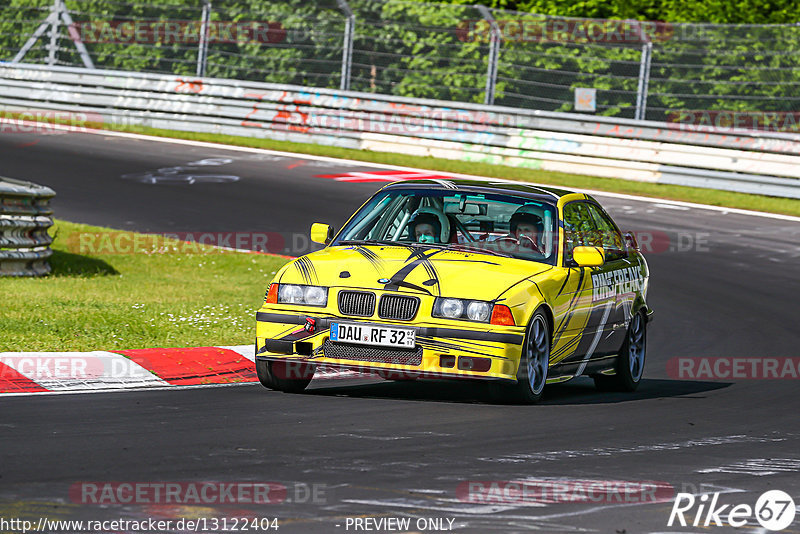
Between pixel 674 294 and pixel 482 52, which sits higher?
pixel 482 52

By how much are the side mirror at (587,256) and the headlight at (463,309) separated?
3.41 feet

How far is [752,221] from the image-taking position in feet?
67.6

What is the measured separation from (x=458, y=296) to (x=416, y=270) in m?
0.36

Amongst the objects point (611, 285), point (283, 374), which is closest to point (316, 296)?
point (283, 374)

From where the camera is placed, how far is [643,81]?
76.4 ft

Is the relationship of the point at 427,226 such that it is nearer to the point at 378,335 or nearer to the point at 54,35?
the point at 378,335

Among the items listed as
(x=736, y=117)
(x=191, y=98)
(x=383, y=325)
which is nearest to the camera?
(x=383, y=325)

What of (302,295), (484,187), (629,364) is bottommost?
(629,364)

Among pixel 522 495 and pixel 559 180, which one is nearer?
pixel 522 495

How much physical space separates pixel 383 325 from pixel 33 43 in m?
21.6

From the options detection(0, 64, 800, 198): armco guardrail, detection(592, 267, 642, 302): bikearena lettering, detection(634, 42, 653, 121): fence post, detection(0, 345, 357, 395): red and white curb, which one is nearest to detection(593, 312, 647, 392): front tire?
detection(592, 267, 642, 302): bikearena lettering

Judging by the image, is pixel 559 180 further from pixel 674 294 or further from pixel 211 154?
pixel 674 294

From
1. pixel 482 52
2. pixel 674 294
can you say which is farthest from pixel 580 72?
pixel 674 294

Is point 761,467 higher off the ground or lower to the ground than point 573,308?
lower
